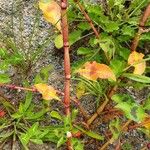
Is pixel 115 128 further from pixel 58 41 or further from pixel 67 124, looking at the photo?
pixel 58 41

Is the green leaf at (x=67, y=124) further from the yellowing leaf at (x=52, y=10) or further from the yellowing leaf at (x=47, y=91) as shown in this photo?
the yellowing leaf at (x=52, y=10)

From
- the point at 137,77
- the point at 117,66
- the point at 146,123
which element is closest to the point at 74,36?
the point at 117,66

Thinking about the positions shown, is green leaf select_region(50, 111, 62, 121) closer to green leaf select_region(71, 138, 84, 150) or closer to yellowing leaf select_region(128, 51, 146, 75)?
green leaf select_region(71, 138, 84, 150)

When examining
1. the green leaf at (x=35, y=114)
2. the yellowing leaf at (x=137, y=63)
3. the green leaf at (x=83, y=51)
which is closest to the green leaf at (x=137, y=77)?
the yellowing leaf at (x=137, y=63)

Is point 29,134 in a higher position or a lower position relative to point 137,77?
lower

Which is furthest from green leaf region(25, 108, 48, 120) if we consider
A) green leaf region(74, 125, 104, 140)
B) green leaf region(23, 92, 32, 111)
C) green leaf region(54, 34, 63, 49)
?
green leaf region(54, 34, 63, 49)

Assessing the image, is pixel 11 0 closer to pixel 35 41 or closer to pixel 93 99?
pixel 35 41

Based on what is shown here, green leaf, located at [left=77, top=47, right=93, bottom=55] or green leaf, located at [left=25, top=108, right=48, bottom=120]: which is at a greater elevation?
green leaf, located at [left=77, top=47, right=93, bottom=55]
